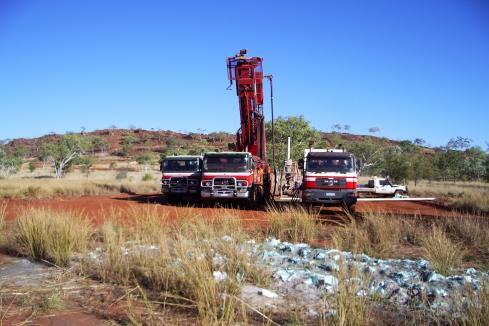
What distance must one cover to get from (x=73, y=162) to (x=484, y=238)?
155 feet

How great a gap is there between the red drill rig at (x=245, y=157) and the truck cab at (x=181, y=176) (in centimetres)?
228

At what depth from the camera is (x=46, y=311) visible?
4.71 meters

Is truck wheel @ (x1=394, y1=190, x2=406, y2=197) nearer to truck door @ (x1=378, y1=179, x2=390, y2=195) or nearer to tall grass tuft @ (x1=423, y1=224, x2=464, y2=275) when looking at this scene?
truck door @ (x1=378, y1=179, x2=390, y2=195)

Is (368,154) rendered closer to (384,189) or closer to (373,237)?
(384,189)

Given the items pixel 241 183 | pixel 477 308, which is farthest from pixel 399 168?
pixel 477 308

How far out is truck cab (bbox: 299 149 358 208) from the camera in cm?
1598

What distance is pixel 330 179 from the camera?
632 inches

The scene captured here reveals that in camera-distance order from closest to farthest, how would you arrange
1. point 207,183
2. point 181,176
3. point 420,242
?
point 420,242, point 207,183, point 181,176

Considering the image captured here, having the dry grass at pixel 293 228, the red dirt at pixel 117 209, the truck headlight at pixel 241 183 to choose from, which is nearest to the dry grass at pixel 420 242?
the dry grass at pixel 293 228

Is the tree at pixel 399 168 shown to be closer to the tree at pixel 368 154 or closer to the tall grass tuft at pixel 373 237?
the tree at pixel 368 154

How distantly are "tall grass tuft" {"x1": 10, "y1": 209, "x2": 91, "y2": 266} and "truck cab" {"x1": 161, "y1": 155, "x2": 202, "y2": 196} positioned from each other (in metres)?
11.8

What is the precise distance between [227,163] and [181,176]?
122 inches

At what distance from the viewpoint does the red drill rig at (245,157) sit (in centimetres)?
1747

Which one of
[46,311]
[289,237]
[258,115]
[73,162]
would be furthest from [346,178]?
[73,162]
